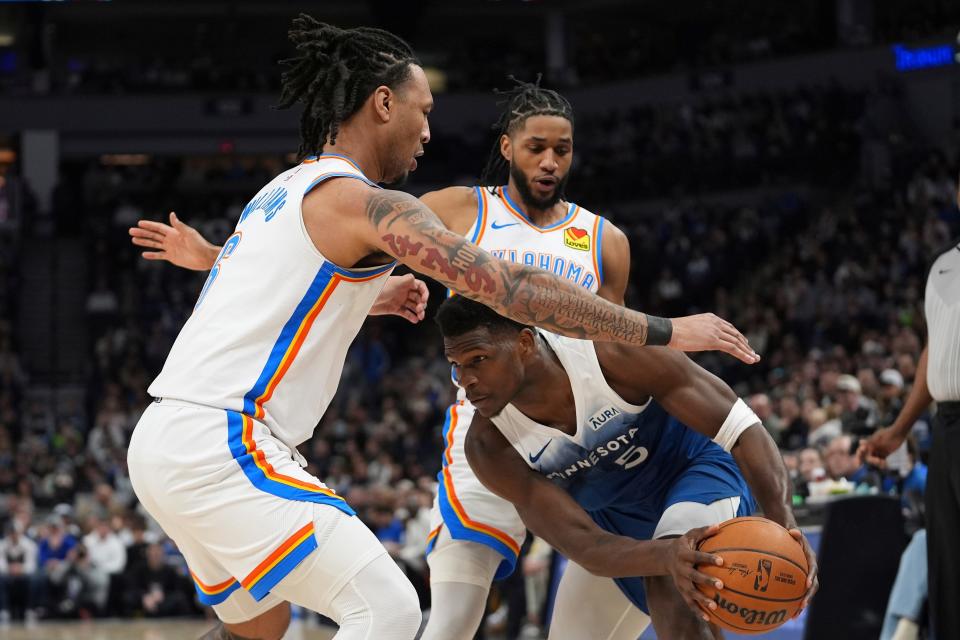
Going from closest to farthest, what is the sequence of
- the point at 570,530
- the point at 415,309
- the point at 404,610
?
the point at 404,610, the point at 570,530, the point at 415,309

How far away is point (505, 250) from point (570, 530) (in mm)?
1521

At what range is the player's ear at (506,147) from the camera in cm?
536

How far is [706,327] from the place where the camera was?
343 centimetres

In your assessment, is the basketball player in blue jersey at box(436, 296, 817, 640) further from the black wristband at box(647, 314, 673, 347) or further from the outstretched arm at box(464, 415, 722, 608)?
the black wristband at box(647, 314, 673, 347)

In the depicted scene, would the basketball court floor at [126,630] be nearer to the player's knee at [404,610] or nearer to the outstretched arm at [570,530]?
the outstretched arm at [570,530]

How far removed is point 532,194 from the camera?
17.2 ft

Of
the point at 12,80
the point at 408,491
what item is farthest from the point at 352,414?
the point at 12,80

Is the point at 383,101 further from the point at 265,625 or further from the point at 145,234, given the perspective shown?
the point at 265,625

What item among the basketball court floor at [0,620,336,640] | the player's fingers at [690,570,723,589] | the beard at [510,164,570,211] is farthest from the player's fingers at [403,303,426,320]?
the basketball court floor at [0,620,336,640]

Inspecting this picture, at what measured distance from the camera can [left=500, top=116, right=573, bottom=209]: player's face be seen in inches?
205

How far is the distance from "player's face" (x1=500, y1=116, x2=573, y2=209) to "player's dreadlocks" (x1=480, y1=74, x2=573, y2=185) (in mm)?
38

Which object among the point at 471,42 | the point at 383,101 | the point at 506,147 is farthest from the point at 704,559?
the point at 471,42

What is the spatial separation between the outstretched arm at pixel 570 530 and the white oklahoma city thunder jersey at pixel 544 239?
998 millimetres

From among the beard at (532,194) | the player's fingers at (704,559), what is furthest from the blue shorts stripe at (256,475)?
the beard at (532,194)
